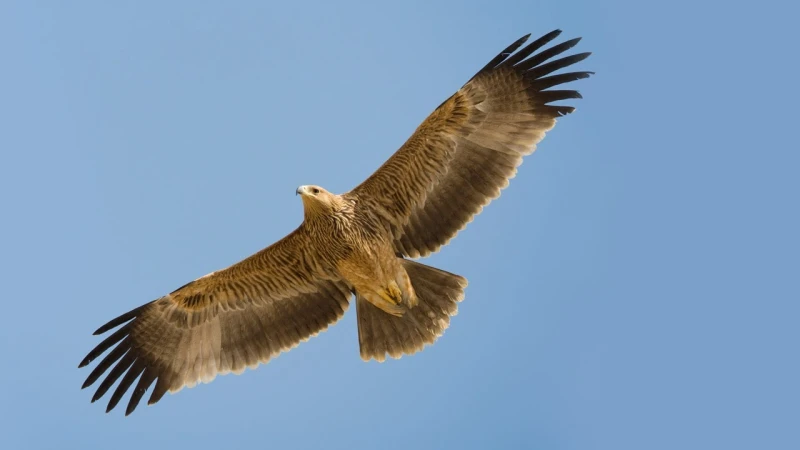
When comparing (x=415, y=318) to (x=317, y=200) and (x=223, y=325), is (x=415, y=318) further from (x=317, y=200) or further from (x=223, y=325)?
(x=223, y=325)

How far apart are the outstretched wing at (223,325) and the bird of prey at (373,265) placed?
0.04ft

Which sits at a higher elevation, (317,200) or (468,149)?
(468,149)

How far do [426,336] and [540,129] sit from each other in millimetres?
2780

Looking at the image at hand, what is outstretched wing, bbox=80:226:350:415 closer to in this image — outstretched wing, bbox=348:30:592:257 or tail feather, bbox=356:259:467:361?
tail feather, bbox=356:259:467:361

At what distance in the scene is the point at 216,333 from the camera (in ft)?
43.9

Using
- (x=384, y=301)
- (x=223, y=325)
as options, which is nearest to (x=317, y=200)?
(x=384, y=301)

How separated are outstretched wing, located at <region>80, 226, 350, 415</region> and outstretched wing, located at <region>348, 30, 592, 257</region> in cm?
118

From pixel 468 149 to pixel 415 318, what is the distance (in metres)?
2.10

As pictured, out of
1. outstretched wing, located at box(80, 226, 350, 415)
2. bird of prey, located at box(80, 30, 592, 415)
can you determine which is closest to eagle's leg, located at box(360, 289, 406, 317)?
bird of prey, located at box(80, 30, 592, 415)

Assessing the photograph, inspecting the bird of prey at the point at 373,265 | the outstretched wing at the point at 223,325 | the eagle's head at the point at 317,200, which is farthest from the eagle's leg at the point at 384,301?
the eagle's head at the point at 317,200

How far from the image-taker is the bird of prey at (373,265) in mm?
12625

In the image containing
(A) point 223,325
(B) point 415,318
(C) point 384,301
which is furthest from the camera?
(A) point 223,325

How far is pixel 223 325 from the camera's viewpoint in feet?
43.9

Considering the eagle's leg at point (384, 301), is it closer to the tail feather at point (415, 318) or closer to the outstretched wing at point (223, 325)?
the tail feather at point (415, 318)
